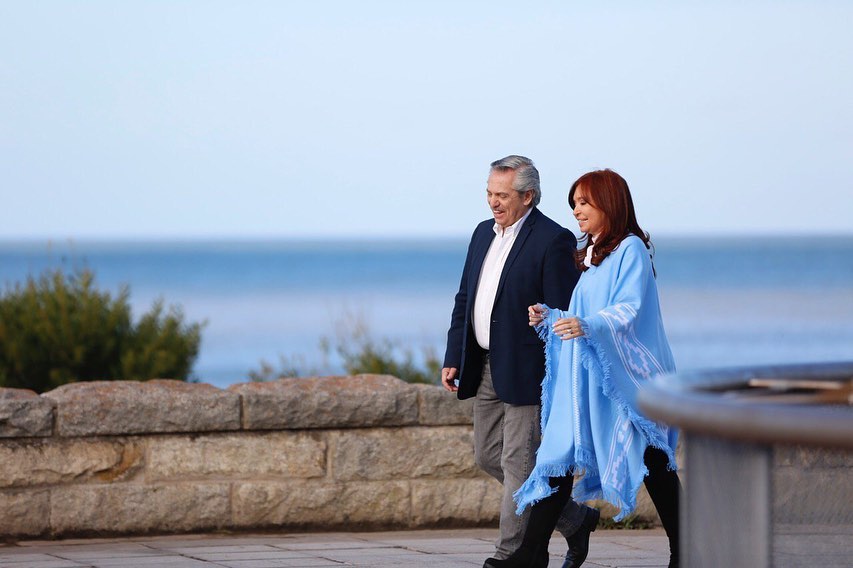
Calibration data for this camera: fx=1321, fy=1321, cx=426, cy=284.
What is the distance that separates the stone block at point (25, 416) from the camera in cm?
606

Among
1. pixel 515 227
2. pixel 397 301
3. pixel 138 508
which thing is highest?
pixel 397 301

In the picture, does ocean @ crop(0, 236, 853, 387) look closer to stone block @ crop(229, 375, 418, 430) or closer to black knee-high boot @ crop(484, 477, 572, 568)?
black knee-high boot @ crop(484, 477, 572, 568)

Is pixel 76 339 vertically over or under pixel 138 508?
over

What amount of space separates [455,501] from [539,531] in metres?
1.61

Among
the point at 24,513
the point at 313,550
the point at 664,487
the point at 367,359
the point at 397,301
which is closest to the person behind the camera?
the point at 664,487

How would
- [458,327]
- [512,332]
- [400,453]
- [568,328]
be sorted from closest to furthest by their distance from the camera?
[568,328], [512,332], [458,327], [400,453]

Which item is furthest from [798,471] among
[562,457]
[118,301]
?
[118,301]

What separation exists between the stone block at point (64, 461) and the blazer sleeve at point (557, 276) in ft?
7.41

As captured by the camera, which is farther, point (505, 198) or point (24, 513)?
point (24, 513)

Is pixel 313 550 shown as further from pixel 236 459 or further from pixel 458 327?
pixel 458 327

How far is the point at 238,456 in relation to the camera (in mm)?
6332

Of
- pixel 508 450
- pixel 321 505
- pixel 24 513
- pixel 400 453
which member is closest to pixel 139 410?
pixel 24 513

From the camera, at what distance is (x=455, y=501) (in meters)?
6.50

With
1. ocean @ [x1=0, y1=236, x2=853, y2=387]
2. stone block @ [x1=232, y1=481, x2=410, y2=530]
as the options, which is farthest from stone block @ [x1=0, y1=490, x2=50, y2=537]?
ocean @ [x1=0, y1=236, x2=853, y2=387]
